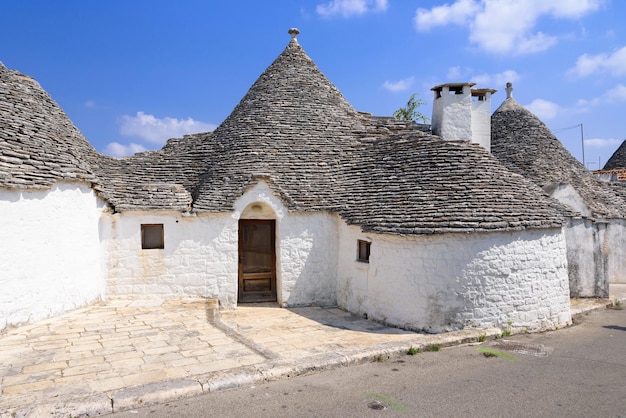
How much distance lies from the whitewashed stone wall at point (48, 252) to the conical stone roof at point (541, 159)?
1314cm

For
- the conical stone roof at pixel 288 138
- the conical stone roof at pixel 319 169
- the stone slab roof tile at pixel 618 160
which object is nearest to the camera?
the conical stone roof at pixel 319 169

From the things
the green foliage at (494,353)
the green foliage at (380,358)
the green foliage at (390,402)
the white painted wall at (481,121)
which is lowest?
the green foliage at (390,402)

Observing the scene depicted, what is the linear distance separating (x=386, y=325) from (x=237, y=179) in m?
5.04

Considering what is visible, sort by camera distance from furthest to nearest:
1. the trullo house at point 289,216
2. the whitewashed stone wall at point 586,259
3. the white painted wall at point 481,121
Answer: the white painted wall at point 481,121 < the whitewashed stone wall at point 586,259 < the trullo house at point 289,216

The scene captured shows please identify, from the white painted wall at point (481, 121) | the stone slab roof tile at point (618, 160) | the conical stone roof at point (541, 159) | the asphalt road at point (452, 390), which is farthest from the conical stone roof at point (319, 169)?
the stone slab roof tile at point (618, 160)

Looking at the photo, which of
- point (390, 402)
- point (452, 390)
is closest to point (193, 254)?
point (390, 402)

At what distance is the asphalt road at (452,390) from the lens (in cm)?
541

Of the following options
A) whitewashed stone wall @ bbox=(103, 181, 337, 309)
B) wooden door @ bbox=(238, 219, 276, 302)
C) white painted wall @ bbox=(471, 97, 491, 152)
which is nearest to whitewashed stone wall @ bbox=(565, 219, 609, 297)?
white painted wall @ bbox=(471, 97, 491, 152)

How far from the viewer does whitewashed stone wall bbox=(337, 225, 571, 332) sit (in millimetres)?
8484

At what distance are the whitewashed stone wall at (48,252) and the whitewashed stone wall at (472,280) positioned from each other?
662cm

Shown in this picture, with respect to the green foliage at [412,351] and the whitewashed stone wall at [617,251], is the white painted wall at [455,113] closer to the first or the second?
the whitewashed stone wall at [617,251]

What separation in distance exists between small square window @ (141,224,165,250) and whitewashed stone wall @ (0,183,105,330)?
1061 millimetres

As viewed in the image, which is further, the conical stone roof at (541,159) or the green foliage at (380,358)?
the conical stone roof at (541,159)

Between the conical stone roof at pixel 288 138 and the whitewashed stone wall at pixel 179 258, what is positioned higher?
the conical stone roof at pixel 288 138
